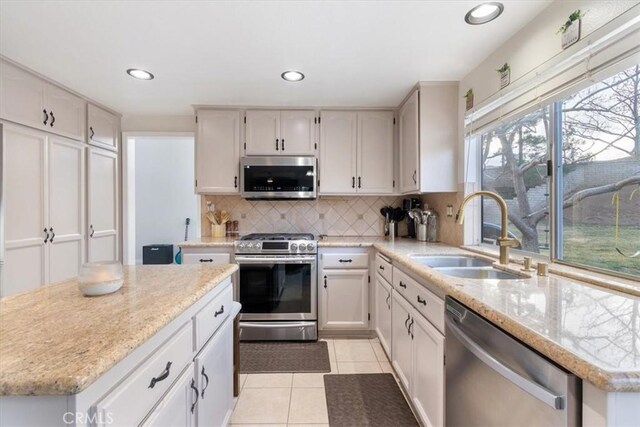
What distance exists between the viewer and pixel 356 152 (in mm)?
3037

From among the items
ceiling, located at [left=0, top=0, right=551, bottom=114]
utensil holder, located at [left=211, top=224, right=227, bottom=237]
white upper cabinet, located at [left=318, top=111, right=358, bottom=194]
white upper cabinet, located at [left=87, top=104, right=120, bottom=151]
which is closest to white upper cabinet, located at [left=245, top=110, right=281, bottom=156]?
ceiling, located at [left=0, top=0, right=551, bottom=114]

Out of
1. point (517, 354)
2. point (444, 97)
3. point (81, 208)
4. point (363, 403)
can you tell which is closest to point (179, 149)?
point (81, 208)

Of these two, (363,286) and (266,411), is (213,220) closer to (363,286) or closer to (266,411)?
(363,286)

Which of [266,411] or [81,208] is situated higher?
[81,208]

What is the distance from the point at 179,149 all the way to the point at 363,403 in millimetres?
5468

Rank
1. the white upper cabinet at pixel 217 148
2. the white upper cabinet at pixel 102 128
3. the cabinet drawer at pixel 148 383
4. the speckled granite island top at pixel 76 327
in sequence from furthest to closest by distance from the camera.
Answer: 1. the white upper cabinet at pixel 217 148
2. the white upper cabinet at pixel 102 128
3. the cabinet drawer at pixel 148 383
4. the speckled granite island top at pixel 76 327

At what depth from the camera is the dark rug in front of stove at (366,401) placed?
67.7 inches

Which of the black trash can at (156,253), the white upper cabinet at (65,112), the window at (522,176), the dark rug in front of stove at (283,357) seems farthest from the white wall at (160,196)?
the window at (522,176)

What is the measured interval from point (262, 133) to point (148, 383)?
253cm

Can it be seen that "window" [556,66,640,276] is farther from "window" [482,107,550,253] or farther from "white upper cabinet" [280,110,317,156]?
"white upper cabinet" [280,110,317,156]

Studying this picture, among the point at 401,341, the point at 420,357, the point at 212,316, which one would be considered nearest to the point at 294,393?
the point at 401,341

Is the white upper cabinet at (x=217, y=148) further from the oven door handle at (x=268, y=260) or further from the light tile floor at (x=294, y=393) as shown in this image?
the light tile floor at (x=294, y=393)

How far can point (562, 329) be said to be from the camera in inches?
30.6

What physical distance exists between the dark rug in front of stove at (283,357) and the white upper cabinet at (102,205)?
5.74ft
